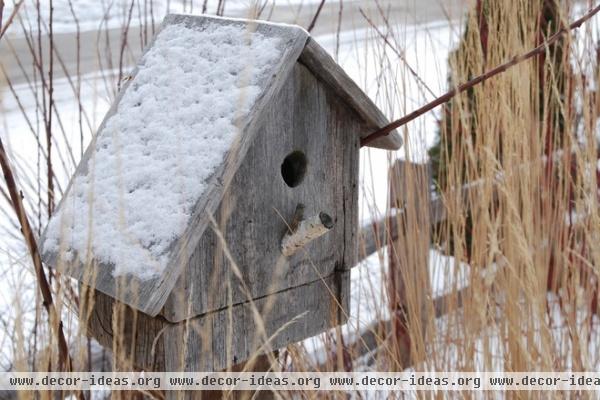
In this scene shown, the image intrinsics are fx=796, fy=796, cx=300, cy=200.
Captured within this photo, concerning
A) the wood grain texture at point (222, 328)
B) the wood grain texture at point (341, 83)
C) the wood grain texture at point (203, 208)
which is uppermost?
the wood grain texture at point (341, 83)

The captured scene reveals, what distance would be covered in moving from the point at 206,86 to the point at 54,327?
54 cm

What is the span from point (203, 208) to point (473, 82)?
1.46 ft

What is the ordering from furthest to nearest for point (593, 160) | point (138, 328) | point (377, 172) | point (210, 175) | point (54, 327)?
point (377, 172), point (593, 160), point (138, 328), point (210, 175), point (54, 327)

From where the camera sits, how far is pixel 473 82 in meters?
1.18

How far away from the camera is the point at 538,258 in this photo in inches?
59.7

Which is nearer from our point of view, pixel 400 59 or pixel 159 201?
pixel 159 201

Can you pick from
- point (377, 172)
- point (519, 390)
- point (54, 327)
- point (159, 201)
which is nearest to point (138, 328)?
point (159, 201)

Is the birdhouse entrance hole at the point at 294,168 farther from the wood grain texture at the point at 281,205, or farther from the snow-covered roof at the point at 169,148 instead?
the snow-covered roof at the point at 169,148

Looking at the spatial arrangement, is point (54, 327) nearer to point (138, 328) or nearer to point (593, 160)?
point (138, 328)

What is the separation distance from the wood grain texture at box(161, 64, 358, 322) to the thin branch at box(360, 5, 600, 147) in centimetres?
7

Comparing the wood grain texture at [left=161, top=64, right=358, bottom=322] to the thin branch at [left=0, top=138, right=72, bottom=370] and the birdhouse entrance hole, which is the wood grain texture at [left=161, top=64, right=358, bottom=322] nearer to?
the birdhouse entrance hole

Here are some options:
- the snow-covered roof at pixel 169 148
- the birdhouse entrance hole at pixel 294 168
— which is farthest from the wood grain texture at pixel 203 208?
the birdhouse entrance hole at pixel 294 168

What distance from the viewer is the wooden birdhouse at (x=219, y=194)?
48.3 inches

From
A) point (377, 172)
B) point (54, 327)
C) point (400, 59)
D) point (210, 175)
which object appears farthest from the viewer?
point (377, 172)
